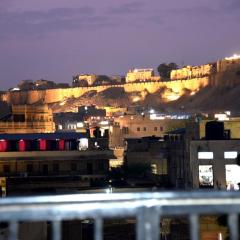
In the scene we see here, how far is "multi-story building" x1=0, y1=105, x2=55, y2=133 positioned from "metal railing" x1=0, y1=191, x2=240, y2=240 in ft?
114

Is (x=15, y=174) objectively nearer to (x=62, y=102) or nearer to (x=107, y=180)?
(x=107, y=180)

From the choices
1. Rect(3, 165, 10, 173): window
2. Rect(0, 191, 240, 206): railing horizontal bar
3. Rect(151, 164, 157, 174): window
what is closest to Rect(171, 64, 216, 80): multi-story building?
Rect(151, 164, 157, 174): window

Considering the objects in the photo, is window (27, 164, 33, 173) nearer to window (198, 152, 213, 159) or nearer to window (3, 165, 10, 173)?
window (3, 165, 10, 173)

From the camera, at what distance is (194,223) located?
256 cm

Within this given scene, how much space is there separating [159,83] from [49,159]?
255 feet

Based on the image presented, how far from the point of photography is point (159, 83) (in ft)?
341

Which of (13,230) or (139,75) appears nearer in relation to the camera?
(13,230)

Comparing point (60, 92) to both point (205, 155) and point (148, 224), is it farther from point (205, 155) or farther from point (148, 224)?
point (148, 224)

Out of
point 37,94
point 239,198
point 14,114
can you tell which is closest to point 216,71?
point 37,94

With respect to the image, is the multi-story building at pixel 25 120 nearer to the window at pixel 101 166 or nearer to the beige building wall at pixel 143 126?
the window at pixel 101 166

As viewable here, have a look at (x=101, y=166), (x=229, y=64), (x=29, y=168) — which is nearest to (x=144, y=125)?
(x=101, y=166)

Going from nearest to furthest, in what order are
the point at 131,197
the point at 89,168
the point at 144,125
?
the point at 131,197, the point at 89,168, the point at 144,125

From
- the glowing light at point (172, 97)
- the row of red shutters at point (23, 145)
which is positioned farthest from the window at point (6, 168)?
the glowing light at point (172, 97)

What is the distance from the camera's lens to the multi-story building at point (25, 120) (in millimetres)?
37094
